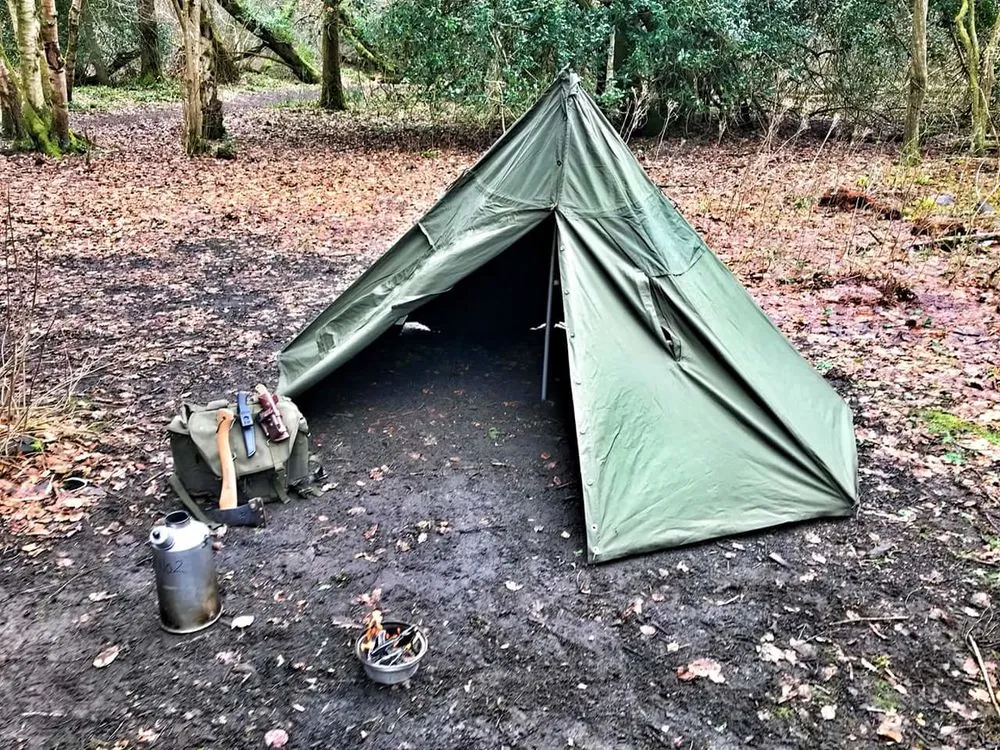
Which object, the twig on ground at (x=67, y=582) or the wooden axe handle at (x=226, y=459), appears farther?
the wooden axe handle at (x=226, y=459)

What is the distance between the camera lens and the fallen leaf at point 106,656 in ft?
9.95

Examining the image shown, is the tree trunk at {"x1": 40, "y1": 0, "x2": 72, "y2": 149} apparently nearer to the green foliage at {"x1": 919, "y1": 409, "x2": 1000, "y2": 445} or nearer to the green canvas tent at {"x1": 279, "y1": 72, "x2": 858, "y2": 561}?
the green canvas tent at {"x1": 279, "y1": 72, "x2": 858, "y2": 561}

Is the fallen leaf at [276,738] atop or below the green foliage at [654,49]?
below

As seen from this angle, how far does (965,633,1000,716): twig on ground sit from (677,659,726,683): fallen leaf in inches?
36.5

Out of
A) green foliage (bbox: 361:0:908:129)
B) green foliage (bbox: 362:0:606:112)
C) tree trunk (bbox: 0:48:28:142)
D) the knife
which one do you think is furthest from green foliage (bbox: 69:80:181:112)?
the knife

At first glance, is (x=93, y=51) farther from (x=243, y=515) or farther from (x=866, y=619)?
(x=866, y=619)

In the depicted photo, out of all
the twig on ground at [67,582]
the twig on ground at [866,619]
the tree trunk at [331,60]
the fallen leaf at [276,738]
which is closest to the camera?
the fallen leaf at [276,738]

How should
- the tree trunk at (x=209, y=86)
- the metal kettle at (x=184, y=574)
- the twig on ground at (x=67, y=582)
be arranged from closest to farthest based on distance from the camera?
the metal kettle at (x=184, y=574), the twig on ground at (x=67, y=582), the tree trunk at (x=209, y=86)

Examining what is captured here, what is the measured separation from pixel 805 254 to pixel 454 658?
6.86 m

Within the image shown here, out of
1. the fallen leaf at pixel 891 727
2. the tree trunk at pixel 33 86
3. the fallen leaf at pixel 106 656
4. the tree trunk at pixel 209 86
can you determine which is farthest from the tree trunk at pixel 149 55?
the fallen leaf at pixel 891 727

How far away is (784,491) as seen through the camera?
395cm

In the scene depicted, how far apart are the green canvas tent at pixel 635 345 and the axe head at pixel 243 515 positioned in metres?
0.96

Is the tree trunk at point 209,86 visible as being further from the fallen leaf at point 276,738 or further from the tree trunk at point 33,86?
the fallen leaf at point 276,738

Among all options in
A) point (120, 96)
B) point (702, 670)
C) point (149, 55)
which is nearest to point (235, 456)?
point (702, 670)
